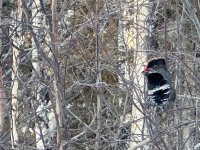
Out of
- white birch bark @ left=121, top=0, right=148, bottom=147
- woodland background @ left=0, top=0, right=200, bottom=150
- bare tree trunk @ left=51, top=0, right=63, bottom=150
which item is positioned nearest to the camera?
bare tree trunk @ left=51, top=0, right=63, bottom=150

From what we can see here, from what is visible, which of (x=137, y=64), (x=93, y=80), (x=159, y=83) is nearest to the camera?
(x=159, y=83)

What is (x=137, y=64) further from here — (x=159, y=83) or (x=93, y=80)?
(x=159, y=83)

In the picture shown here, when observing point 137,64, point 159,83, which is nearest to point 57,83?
point 159,83

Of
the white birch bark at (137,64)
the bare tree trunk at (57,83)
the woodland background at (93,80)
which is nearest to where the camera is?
the bare tree trunk at (57,83)

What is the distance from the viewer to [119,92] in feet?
23.3

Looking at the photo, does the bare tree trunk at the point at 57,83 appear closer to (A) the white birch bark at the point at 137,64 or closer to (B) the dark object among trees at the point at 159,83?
(B) the dark object among trees at the point at 159,83

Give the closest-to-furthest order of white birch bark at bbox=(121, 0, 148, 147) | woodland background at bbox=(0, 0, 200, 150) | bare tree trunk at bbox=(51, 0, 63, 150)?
bare tree trunk at bbox=(51, 0, 63, 150), woodland background at bbox=(0, 0, 200, 150), white birch bark at bbox=(121, 0, 148, 147)

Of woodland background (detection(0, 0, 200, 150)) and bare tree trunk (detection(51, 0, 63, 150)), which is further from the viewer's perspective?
woodland background (detection(0, 0, 200, 150))

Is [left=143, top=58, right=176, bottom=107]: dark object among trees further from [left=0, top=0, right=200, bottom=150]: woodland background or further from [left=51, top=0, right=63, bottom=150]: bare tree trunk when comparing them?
[left=51, top=0, right=63, bottom=150]: bare tree trunk

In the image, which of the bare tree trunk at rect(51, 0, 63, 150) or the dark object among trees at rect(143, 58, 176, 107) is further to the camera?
the dark object among trees at rect(143, 58, 176, 107)

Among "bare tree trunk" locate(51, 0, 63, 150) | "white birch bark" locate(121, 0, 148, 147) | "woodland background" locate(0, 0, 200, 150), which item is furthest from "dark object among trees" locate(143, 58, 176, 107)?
"white birch bark" locate(121, 0, 148, 147)

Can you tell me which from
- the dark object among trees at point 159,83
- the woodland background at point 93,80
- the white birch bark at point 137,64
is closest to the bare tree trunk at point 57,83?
the woodland background at point 93,80

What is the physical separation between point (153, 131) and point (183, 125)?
0.63 ft

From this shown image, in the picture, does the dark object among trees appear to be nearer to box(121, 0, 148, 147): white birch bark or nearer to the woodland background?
the woodland background
